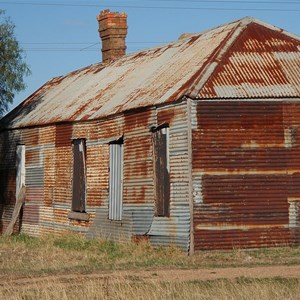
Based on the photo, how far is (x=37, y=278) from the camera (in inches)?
650

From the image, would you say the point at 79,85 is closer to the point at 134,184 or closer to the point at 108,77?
the point at 108,77

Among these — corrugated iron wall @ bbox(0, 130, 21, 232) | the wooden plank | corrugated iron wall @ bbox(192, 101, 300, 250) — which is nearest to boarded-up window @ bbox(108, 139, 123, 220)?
corrugated iron wall @ bbox(192, 101, 300, 250)

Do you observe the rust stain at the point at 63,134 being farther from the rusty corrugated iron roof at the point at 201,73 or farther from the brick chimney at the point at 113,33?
the brick chimney at the point at 113,33

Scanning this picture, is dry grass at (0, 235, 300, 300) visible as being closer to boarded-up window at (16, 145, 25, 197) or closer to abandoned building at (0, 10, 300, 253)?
abandoned building at (0, 10, 300, 253)

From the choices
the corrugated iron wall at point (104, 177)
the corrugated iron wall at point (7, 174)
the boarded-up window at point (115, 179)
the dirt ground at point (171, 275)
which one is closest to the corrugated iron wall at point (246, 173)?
the corrugated iron wall at point (104, 177)

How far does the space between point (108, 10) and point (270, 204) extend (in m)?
13.8

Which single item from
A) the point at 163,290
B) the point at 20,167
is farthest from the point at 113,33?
the point at 163,290

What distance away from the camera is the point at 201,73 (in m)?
21.4

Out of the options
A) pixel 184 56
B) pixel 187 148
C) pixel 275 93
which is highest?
pixel 184 56

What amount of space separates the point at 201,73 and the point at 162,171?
2.64m

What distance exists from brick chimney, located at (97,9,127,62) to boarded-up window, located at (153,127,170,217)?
1083cm

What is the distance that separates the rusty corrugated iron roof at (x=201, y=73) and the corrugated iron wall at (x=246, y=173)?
486 mm

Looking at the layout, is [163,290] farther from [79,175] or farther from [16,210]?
[16,210]

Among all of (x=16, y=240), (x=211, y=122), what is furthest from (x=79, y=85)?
(x=211, y=122)
